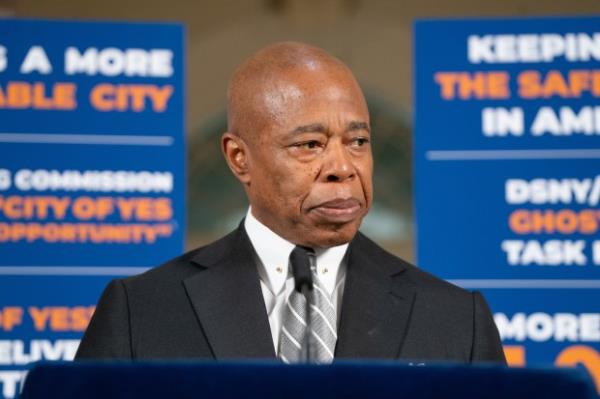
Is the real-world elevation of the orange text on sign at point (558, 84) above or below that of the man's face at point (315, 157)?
above

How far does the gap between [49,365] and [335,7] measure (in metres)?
6.27

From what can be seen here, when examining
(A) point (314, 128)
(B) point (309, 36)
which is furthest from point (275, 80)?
(B) point (309, 36)

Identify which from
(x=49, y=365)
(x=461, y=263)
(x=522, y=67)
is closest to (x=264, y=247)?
(x=49, y=365)

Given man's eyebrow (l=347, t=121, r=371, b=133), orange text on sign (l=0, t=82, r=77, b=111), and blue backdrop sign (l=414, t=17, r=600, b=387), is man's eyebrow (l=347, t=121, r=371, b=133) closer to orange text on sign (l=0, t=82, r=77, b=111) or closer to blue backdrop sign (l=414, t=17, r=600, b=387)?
blue backdrop sign (l=414, t=17, r=600, b=387)

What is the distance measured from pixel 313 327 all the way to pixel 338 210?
17cm

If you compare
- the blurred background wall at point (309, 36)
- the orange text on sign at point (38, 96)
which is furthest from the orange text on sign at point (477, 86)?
the blurred background wall at point (309, 36)

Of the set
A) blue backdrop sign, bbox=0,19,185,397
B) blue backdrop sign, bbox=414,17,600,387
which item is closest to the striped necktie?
blue backdrop sign, bbox=414,17,600,387

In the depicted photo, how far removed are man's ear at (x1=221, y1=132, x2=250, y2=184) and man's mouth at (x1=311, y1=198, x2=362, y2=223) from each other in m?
0.17

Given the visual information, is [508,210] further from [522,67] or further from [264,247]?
[264,247]

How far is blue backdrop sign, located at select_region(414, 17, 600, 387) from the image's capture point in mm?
2711

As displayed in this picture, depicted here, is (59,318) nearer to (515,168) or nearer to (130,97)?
(130,97)

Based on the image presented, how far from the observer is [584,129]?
9.02 ft

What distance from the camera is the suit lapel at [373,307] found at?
1525mm

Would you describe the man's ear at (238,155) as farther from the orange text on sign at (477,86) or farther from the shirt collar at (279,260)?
the orange text on sign at (477,86)
